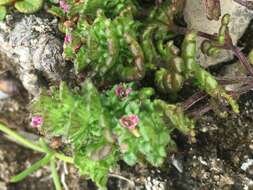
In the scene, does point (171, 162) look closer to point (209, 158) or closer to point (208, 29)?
point (209, 158)

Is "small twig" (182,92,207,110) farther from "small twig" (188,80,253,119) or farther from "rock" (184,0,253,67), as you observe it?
"rock" (184,0,253,67)

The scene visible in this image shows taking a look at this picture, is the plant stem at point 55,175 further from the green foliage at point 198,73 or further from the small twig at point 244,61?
the small twig at point 244,61

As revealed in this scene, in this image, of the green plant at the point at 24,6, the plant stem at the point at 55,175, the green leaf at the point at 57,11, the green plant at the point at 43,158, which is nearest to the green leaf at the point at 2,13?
the green plant at the point at 24,6

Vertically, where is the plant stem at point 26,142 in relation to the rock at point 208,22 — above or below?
below

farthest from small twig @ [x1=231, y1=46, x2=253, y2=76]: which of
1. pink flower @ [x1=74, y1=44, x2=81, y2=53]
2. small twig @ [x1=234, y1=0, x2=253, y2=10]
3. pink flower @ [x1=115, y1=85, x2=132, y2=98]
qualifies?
pink flower @ [x1=74, y1=44, x2=81, y2=53]

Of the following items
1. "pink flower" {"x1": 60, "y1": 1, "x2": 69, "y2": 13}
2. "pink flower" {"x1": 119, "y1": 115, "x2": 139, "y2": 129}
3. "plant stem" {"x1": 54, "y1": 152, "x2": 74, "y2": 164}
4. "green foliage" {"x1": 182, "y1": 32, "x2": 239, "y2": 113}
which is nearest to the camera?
"pink flower" {"x1": 119, "y1": 115, "x2": 139, "y2": 129}

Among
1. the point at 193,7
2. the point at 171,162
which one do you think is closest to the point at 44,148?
the point at 171,162
